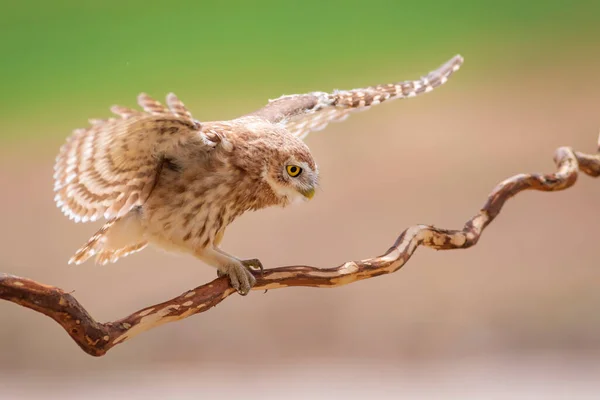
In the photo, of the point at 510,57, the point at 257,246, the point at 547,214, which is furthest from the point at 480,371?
the point at 510,57

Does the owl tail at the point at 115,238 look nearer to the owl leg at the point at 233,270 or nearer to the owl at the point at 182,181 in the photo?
the owl at the point at 182,181

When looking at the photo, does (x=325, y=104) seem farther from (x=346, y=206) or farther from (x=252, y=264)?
(x=346, y=206)

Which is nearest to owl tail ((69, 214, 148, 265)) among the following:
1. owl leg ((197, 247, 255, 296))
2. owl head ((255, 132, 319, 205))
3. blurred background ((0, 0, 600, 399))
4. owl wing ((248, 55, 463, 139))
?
owl leg ((197, 247, 255, 296))

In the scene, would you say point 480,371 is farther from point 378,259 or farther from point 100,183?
point 100,183

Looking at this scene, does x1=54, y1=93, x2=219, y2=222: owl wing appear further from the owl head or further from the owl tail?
the owl head

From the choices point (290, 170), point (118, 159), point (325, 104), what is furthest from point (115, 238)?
point (325, 104)

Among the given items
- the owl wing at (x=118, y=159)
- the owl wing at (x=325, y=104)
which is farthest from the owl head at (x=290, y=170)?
the owl wing at (x=325, y=104)

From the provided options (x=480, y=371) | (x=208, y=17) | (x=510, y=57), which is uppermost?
(x=510, y=57)
